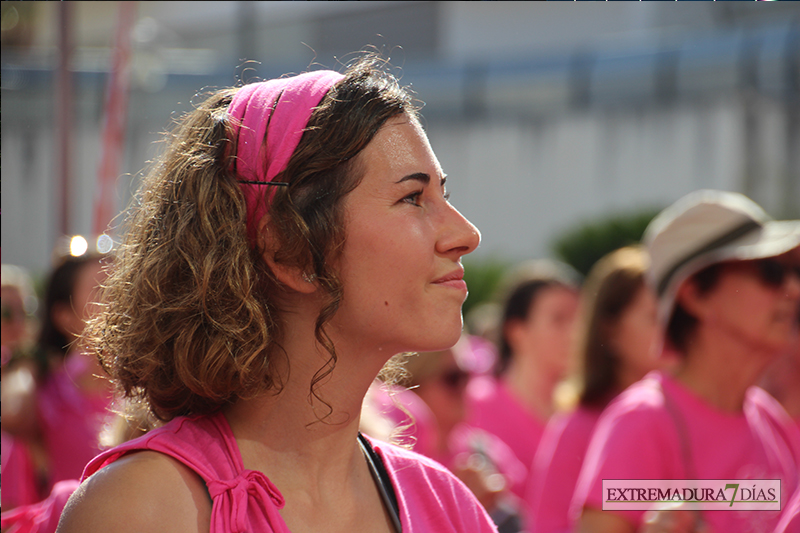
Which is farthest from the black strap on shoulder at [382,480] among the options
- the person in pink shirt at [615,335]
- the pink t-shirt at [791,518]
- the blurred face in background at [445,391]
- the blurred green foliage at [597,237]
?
the blurred green foliage at [597,237]

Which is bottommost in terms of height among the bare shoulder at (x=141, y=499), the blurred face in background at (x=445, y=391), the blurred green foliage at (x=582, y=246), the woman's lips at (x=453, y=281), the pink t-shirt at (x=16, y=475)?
the blurred green foliage at (x=582, y=246)

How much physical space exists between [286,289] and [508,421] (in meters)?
2.97

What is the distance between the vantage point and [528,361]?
4137 millimetres

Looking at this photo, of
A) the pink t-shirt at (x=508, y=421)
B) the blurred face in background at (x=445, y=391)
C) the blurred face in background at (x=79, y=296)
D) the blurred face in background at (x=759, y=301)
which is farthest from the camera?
the pink t-shirt at (x=508, y=421)

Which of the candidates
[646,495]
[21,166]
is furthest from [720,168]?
[21,166]

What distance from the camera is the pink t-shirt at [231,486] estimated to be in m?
1.05

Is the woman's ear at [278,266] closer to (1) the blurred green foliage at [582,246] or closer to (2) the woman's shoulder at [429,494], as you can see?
(2) the woman's shoulder at [429,494]

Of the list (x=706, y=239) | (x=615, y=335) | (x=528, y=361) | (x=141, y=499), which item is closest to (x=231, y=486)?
(x=141, y=499)

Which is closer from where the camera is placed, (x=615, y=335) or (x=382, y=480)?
(x=382, y=480)

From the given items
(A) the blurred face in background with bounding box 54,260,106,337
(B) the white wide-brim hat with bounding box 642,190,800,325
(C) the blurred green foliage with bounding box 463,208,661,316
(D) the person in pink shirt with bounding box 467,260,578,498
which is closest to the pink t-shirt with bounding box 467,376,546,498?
(D) the person in pink shirt with bounding box 467,260,578,498

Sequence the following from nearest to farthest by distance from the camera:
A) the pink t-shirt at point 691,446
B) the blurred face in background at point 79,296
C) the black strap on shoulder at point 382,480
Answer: the black strap on shoulder at point 382,480
the pink t-shirt at point 691,446
the blurred face in background at point 79,296

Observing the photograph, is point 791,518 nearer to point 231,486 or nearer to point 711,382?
point 711,382

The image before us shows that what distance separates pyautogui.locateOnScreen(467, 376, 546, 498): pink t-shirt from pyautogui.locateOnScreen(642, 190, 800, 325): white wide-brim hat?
6.17 ft

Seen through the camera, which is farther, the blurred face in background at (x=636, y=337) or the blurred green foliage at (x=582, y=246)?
the blurred green foliage at (x=582, y=246)
